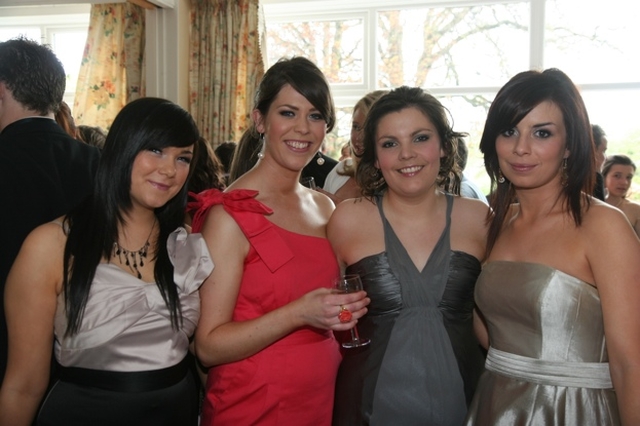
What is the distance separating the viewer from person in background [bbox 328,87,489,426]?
7.02ft

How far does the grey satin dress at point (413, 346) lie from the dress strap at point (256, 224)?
0.94 feet

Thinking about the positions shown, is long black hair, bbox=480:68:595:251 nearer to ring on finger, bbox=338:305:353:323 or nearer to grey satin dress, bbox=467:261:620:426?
grey satin dress, bbox=467:261:620:426

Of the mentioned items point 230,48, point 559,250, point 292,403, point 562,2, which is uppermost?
point 562,2

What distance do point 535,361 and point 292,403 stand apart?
0.79m

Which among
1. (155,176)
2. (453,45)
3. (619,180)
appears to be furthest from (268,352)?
(453,45)

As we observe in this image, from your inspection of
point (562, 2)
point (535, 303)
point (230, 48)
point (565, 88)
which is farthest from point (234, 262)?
point (562, 2)

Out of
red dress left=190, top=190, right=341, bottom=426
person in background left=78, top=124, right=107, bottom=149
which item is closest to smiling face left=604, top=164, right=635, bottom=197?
Answer: person in background left=78, top=124, right=107, bottom=149

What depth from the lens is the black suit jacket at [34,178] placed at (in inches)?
88.3

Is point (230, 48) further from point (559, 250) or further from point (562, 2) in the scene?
point (559, 250)

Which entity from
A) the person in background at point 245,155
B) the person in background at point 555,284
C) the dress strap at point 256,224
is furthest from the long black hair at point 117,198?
the person in background at point 555,284

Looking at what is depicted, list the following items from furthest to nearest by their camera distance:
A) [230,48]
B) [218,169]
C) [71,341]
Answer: [230,48], [218,169], [71,341]

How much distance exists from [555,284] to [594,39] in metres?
5.32

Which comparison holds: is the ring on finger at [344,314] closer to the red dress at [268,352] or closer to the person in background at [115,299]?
the red dress at [268,352]

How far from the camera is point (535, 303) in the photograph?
6.33 ft
